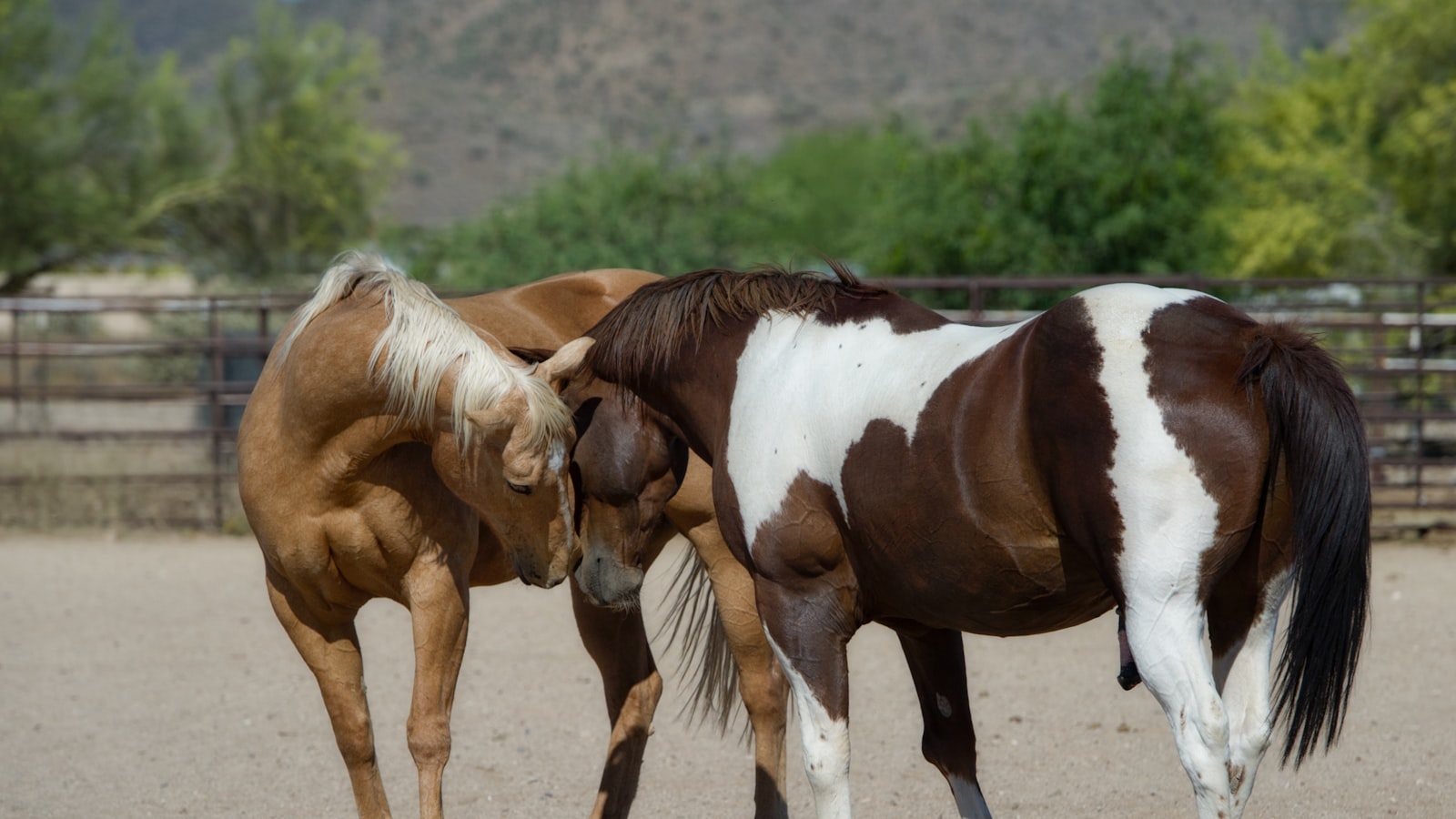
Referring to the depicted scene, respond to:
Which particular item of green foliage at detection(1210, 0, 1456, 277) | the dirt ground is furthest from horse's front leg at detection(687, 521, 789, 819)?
green foliage at detection(1210, 0, 1456, 277)

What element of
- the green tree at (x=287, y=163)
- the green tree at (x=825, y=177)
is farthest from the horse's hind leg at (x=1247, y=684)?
the green tree at (x=825, y=177)

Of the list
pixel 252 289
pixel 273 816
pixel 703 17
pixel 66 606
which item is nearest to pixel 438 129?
pixel 703 17

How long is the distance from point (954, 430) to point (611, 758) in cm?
185

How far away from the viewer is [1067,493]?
88.3 inches

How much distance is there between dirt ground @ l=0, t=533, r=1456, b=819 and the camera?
4145 mm

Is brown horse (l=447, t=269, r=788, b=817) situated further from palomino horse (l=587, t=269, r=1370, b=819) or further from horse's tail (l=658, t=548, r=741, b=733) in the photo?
palomino horse (l=587, t=269, r=1370, b=819)

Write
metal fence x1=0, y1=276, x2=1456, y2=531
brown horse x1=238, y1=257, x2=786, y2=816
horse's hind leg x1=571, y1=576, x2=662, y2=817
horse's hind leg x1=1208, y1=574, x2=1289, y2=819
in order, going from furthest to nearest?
metal fence x1=0, y1=276, x2=1456, y2=531
horse's hind leg x1=571, y1=576, x2=662, y2=817
brown horse x1=238, y1=257, x2=786, y2=816
horse's hind leg x1=1208, y1=574, x2=1289, y2=819

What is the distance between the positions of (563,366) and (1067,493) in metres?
1.20

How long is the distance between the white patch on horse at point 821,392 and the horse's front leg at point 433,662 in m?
0.80

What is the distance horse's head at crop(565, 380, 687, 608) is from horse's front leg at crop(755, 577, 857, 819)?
0.43m

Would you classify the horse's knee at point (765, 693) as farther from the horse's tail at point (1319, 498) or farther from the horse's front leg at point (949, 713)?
the horse's tail at point (1319, 498)

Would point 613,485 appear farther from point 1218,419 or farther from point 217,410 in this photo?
point 217,410

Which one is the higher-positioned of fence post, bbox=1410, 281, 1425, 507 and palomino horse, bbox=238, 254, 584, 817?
palomino horse, bbox=238, 254, 584, 817

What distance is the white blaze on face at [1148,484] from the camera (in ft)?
7.11
